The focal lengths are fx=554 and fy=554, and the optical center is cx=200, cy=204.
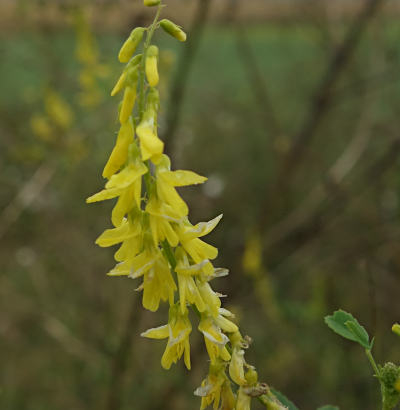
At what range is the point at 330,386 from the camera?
10.7 ft

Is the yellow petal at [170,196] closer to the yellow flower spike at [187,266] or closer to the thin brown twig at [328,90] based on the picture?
the yellow flower spike at [187,266]

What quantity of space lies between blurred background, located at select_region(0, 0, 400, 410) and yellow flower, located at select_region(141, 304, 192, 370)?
1.45 m

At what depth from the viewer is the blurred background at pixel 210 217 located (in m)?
2.81

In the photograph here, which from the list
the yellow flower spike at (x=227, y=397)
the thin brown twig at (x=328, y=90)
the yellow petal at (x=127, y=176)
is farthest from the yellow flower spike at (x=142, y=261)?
the thin brown twig at (x=328, y=90)

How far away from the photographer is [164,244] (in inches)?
30.9

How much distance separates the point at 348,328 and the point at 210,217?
295cm

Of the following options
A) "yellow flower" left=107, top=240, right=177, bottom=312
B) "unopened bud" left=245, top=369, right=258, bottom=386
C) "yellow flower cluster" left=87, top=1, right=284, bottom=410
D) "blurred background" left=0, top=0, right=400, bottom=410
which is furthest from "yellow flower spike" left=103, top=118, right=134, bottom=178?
"blurred background" left=0, top=0, right=400, bottom=410

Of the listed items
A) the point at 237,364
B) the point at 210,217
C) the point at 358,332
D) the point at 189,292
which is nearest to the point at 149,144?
the point at 189,292

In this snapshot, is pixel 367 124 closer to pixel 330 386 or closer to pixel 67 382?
pixel 330 386

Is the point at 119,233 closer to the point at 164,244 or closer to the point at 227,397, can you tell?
the point at 164,244

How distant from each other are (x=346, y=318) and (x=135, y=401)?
2.66 meters

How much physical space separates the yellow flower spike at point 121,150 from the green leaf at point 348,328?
0.40 meters

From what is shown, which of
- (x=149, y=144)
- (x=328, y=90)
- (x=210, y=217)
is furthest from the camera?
(x=210, y=217)

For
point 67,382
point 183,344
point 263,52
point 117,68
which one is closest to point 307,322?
point 67,382
